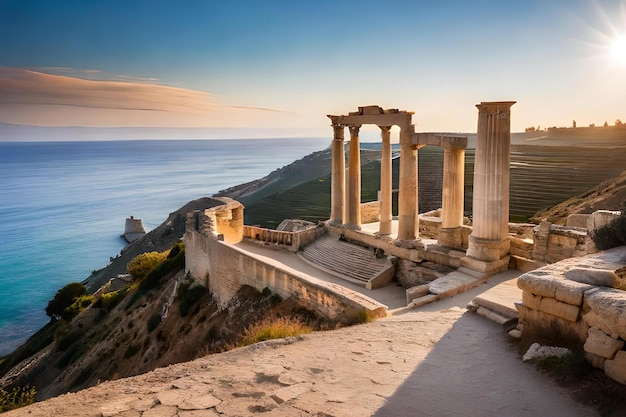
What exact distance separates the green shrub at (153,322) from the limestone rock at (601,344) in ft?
60.7

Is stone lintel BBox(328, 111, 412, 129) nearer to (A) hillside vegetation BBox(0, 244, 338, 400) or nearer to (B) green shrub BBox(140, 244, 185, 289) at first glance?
(A) hillside vegetation BBox(0, 244, 338, 400)

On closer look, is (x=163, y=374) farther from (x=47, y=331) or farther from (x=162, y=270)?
(x=47, y=331)

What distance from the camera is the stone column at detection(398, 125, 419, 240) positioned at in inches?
701

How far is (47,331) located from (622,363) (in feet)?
117

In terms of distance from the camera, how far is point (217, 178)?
582 feet

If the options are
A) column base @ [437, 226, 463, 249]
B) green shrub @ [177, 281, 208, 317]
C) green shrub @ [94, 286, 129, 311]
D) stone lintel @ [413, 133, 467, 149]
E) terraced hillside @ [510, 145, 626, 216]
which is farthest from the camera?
terraced hillside @ [510, 145, 626, 216]

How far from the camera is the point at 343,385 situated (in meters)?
6.11

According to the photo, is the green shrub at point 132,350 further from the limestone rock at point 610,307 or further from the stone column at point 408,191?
the limestone rock at point 610,307

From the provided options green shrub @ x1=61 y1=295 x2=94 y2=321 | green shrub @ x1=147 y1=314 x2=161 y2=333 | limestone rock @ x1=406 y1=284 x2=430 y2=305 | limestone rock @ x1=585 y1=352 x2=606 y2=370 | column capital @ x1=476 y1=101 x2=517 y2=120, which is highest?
column capital @ x1=476 y1=101 x2=517 y2=120

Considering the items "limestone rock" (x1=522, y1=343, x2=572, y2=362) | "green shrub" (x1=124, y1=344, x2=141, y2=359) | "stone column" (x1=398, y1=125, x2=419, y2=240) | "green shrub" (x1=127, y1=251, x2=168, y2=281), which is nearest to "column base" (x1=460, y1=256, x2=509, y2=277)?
"stone column" (x1=398, y1=125, x2=419, y2=240)

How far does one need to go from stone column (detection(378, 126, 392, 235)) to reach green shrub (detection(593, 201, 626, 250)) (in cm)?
1021

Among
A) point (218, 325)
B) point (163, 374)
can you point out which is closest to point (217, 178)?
point (218, 325)

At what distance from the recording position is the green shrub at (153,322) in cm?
2102

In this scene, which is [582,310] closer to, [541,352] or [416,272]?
[541,352]
